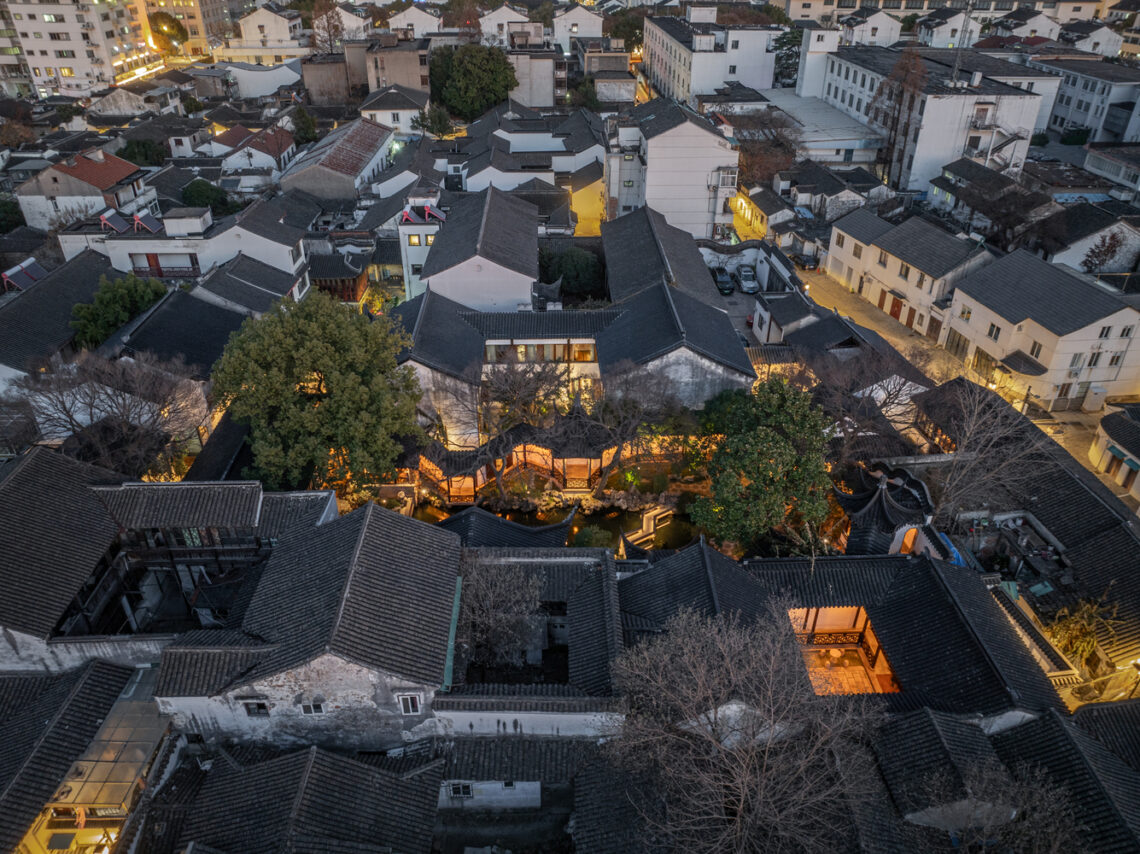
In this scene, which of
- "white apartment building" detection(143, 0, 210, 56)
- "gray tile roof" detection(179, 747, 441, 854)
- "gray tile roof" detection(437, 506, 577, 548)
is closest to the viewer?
"gray tile roof" detection(179, 747, 441, 854)

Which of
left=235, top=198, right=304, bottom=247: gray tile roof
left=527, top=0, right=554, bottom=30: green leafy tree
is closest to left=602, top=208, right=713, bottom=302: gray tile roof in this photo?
left=235, top=198, right=304, bottom=247: gray tile roof

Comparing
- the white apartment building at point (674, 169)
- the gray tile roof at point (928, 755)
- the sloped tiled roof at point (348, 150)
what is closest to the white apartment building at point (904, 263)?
the white apartment building at point (674, 169)

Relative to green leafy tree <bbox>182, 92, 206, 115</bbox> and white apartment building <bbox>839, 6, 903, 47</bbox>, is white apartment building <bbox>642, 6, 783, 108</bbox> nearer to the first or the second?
white apartment building <bbox>839, 6, 903, 47</bbox>

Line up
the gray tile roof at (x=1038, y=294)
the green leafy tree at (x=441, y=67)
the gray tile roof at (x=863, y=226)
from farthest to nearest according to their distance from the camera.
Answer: the green leafy tree at (x=441, y=67), the gray tile roof at (x=863, y=226), the gray tile roof at (x=1038, y=294)

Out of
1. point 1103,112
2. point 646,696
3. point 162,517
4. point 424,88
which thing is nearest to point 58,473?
point 162,517

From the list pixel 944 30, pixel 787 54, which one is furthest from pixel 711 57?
pixel 944 30

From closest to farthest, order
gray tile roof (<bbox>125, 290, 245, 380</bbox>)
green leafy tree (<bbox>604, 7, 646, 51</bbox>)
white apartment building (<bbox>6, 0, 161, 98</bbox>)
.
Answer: gray tile roof (<bbox>125, 290, 245, 380</bbox>), white apartment building (<bbox>6, 0, 161, 98</bbox>), green leafy tree (<bbox>604, 7, 646, 51</bbox>)

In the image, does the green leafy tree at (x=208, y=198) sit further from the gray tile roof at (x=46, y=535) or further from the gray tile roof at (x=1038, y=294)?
the gray tile roof at (x=1038, y=294)
